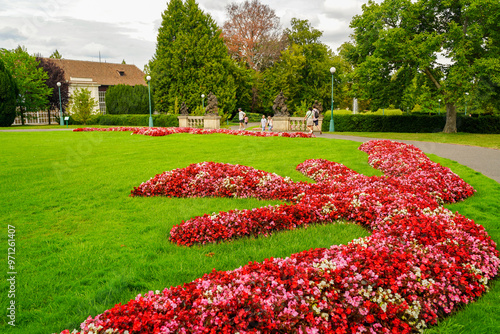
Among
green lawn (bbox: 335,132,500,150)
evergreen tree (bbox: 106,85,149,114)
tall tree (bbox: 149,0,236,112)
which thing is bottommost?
green lawn (bbox: 335,132,500,150)

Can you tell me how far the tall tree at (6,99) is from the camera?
41.7m

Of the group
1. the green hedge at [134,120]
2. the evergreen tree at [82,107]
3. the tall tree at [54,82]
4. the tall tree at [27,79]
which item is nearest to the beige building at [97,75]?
the tall tree at [54,82]

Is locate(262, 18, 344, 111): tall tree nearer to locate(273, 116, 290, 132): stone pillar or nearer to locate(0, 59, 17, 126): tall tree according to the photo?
locate(273, 116, 290, 132): stone pillar

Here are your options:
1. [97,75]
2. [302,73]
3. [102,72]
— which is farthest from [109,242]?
[102,72]

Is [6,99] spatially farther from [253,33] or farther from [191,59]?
[253,33]

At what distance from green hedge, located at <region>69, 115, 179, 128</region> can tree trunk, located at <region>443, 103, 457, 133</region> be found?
91.7 ft

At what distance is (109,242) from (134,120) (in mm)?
43469

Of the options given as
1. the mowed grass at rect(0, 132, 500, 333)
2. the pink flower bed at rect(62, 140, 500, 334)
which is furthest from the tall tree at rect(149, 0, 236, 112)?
the pink flower bed at rect(62, 140, 500, 334)

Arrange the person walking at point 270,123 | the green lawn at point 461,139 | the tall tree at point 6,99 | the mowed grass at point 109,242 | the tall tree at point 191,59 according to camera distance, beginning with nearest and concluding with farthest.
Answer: the mowed grass at point 109,242, the green lawn at point 461,139, the person walking at point 270,123, the tall tree at point 6,99, the tall tree at point 191,59

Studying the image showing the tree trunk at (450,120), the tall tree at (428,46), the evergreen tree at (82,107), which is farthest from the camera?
the evergreen tree at (82,107)

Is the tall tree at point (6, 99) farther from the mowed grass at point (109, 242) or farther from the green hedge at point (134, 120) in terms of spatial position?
the mowed grass at point (109, 242)

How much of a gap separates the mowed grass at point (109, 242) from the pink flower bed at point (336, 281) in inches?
11.3

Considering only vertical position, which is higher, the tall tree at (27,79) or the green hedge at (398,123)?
the tall tree at (27,79)

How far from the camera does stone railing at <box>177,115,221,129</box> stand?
110 feet
